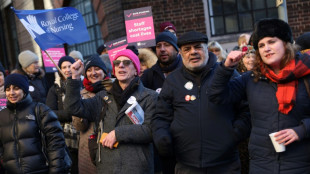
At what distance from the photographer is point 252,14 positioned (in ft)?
38.8

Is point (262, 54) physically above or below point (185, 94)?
above

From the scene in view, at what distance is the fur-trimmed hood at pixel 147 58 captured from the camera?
7285mm

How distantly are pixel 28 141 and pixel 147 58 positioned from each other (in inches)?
104

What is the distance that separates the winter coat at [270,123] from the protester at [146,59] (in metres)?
3.32

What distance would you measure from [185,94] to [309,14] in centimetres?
783

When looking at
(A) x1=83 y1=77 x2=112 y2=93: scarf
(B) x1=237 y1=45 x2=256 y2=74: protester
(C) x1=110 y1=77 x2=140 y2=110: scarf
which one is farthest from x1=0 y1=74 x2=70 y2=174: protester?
(B) x1=237 y1=45 x2=256 y2=74: protester

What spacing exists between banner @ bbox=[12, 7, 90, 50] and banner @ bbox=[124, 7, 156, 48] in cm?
116

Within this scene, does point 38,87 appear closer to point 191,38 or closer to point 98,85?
point 98,85

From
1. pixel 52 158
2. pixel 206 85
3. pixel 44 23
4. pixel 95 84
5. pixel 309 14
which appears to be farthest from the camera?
pixel 309 14

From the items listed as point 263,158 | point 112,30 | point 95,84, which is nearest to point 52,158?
point 95,84

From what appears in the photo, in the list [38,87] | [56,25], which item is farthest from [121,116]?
[38,87]

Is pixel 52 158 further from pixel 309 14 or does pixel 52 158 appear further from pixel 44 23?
pixel 309 14

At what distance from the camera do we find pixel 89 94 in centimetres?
600

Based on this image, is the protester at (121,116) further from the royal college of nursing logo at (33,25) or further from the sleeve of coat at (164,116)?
the royal college of nursing logo at (33,25)
